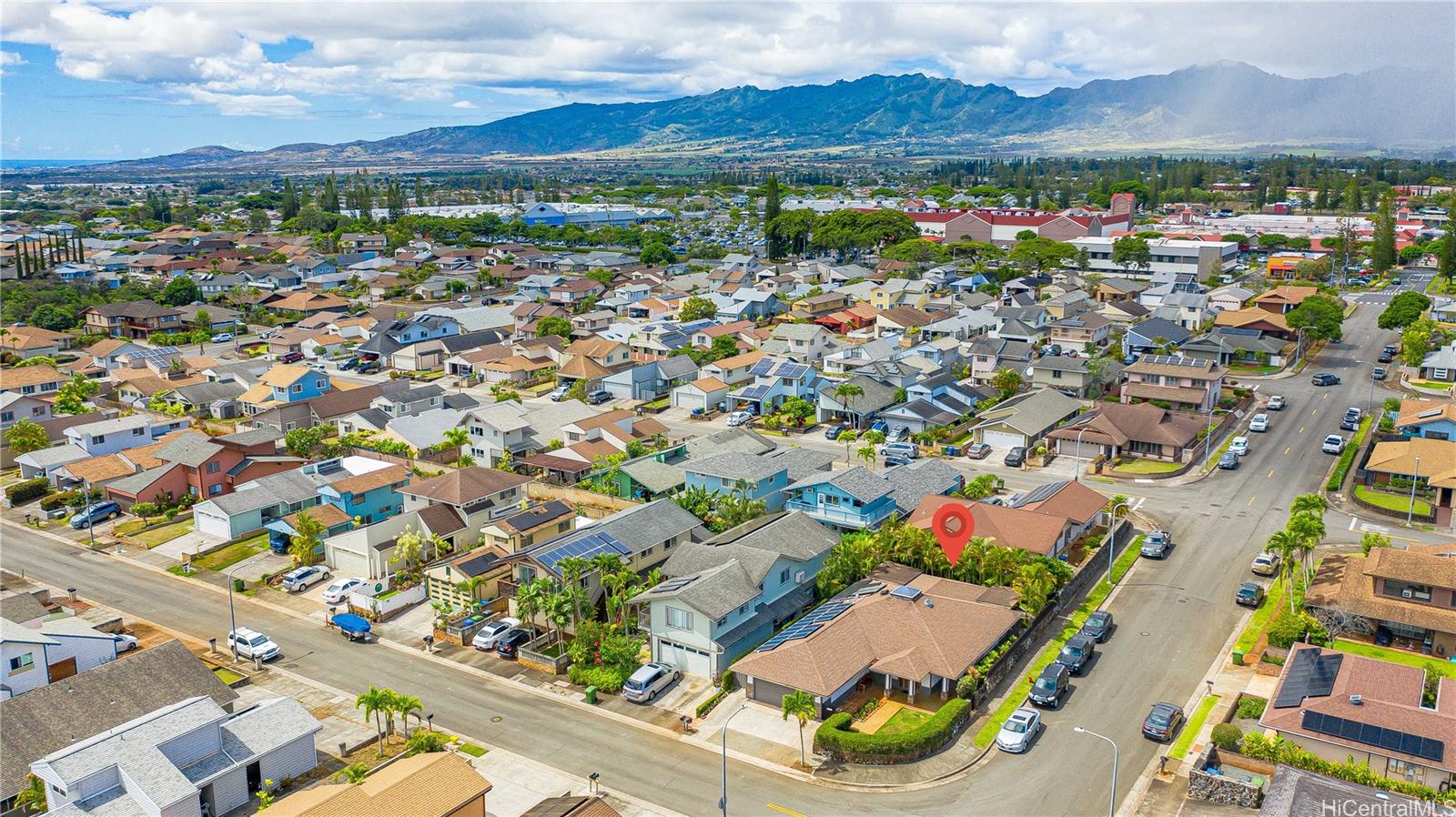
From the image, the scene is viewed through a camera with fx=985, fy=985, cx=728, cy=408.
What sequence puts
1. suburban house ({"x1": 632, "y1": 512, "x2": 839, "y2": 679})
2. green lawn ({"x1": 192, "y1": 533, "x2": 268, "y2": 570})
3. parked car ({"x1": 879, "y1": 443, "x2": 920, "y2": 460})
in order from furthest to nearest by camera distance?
parked car ({"x1": 879, "y1": 443, "x2": 920, "y2": 460}), green lawn ({"x1": 192, "y1": 533, "x2": 268, "y2": 570}), suburban house ({"x1": 632, "y1": 512, "x2": 839, "y2": 679})

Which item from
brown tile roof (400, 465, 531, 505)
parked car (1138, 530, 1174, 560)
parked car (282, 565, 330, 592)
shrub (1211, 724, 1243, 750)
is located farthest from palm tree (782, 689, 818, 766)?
parked car (282, 565, 330, 592)

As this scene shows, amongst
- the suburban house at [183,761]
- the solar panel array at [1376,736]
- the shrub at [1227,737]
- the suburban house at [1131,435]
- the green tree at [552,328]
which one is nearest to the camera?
the suburban house at [183,761]

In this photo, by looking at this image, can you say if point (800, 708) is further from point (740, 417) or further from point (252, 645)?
point (740, 417)

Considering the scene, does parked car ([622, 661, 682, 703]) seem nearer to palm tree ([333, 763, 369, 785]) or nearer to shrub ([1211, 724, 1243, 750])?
palm tree ([333, 763, 369, 785])

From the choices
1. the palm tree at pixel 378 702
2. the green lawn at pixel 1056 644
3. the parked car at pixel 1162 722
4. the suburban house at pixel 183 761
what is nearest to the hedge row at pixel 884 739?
the green lawn at pixel 1056 644

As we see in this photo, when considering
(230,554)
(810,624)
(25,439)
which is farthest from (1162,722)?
(25,439)

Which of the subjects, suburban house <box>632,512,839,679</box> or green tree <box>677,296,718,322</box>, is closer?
suburban house <box>632,512,839,679</box>

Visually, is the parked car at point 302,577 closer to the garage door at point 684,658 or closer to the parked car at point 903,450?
the garage door at point 684,658
